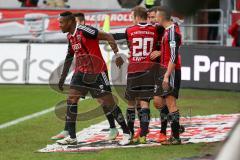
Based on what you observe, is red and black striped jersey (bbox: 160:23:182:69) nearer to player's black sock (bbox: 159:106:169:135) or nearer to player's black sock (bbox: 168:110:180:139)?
player's black sock (bbox: 168:110:180:139)

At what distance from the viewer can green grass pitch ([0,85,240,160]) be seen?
26.5 ft

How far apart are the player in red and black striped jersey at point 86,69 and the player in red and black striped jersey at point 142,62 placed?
21cm

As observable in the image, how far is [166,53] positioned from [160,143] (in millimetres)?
1217

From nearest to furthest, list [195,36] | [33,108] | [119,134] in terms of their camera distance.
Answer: [119,134]
[33,108]
[195,36]

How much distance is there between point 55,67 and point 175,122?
979 cm

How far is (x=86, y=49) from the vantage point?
908 cm

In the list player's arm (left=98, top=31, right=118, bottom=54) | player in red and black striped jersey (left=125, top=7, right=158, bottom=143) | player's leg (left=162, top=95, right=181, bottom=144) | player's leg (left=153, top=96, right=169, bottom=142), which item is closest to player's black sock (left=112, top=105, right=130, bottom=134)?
player in red and black striped jersey (left=125, top=7, right=158, bottom=143)

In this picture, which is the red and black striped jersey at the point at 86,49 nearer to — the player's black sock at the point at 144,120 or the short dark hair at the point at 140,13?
the short dark hair at the point at 140,13

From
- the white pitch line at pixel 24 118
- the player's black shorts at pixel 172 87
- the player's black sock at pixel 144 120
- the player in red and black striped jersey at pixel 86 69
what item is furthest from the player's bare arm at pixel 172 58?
the white pitch line at pixel 24 118

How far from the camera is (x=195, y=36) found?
65.4ft

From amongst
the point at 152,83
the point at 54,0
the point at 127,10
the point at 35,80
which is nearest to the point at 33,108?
the point at 35,80

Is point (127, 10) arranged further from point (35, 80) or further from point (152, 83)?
point (152, 83)

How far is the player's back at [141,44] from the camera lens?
351 inches

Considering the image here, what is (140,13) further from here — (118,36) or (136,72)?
(136,72)
